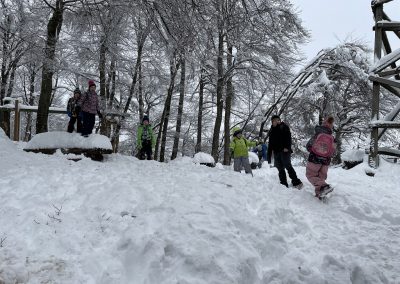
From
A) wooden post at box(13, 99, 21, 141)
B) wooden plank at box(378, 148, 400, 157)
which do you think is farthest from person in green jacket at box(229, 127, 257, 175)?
wooden post at box(13, 99, 21, 141)

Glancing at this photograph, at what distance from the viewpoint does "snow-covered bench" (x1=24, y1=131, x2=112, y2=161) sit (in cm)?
867

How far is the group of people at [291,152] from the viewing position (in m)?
6.46

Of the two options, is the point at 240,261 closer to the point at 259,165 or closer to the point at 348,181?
the point at 348,181

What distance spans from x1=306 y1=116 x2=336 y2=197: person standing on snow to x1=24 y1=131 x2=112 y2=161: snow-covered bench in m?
4.98

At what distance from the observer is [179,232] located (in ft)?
12.0

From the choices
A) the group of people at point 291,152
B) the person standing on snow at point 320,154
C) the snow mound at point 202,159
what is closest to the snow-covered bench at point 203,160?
the snow mound at point 202,159

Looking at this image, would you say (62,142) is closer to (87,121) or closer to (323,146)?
(87,121)

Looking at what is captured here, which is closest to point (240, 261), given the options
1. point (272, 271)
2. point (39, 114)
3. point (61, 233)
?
point (272, 271)

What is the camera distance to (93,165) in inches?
295

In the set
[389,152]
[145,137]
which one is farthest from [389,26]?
[145,137]

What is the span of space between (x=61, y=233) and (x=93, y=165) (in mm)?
3943

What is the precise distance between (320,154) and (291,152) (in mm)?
1330

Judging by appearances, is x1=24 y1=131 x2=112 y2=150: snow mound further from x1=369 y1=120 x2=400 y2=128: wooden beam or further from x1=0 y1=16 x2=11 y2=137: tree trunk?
x1=369 y1=120 x2=400 y2=128: wooden beam

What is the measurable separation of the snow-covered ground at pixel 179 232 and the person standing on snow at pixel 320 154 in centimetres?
37
